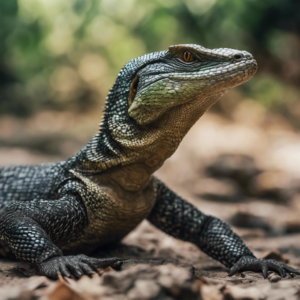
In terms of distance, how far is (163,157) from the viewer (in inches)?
193

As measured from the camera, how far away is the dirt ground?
3246mm

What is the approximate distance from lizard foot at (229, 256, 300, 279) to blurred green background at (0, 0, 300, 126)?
12.4 meters

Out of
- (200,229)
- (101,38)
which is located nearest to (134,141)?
(200,229)

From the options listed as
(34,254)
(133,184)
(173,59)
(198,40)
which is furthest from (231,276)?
(198,40)

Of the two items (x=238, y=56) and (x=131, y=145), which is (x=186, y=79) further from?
(x=131, y=145)

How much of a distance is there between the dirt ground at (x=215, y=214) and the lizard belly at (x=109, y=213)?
0.51 meters

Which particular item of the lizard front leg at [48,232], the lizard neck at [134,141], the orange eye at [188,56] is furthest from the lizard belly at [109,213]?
the orange eye at [188,56]

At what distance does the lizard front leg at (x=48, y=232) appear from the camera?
12.9 feet

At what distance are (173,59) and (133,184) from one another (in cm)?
162

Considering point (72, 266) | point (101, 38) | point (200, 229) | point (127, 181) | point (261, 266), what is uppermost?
point (101, 38)

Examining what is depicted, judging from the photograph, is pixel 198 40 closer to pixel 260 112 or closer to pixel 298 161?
pixel 260 112

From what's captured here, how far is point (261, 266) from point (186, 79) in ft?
7.77

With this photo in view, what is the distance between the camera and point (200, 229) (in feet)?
18.5

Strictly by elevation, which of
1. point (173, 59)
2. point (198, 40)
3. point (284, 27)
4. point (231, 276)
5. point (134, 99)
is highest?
point (284, 27)
